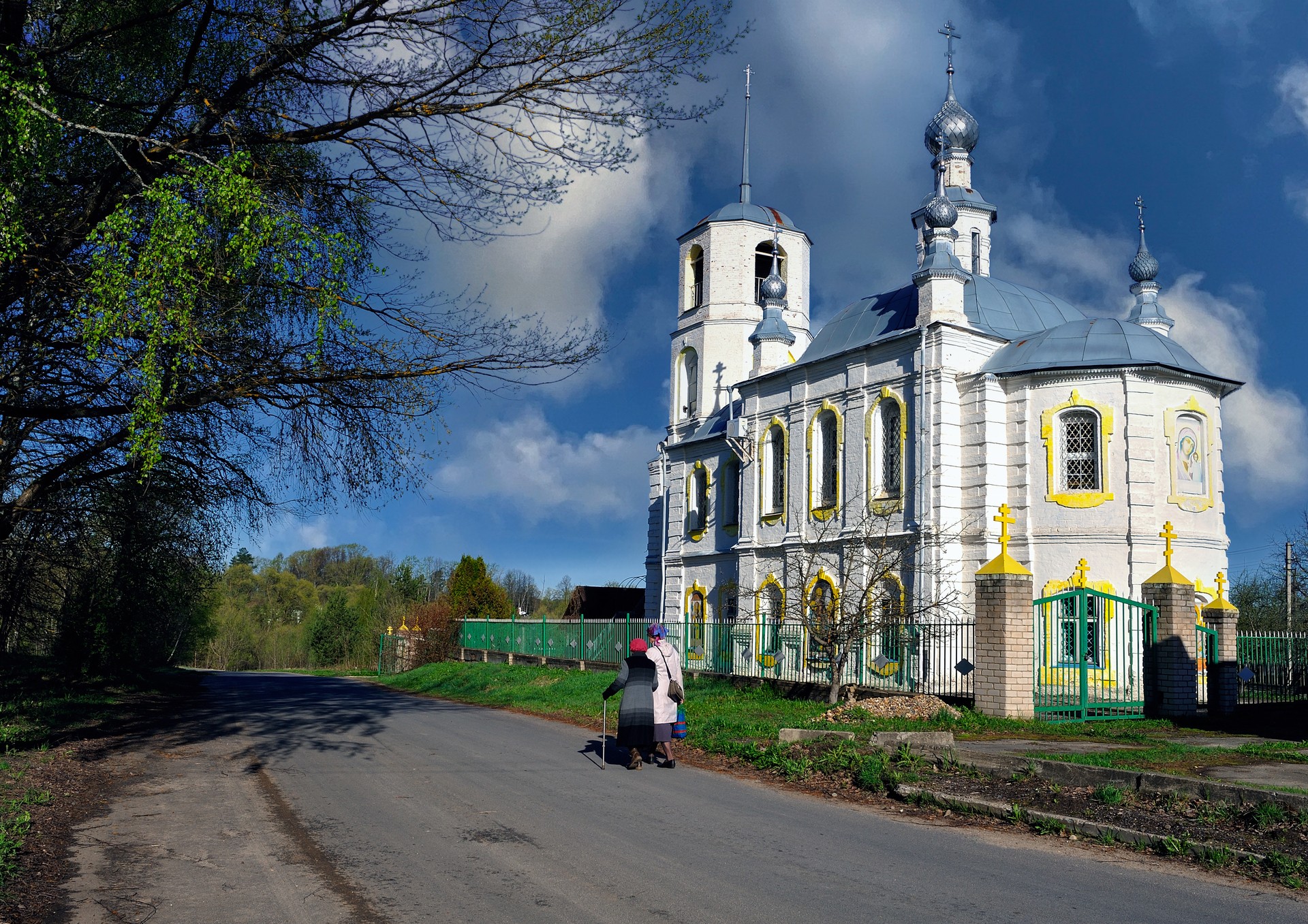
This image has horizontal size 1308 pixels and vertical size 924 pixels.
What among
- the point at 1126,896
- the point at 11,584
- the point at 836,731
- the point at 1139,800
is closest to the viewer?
the point at 1126,896

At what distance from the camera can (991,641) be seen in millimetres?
16156

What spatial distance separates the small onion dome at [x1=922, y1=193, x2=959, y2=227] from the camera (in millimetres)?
27125

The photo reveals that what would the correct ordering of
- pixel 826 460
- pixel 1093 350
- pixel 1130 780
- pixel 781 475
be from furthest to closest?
pixel 781 475 < pixel 826 460 < pixel 1093 350 < pixel 1130 780

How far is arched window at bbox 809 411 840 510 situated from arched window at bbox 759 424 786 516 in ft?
5.46

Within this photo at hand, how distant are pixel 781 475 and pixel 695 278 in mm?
11493

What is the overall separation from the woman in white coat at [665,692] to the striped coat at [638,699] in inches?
3.9

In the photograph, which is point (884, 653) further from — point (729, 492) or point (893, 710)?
point (729, 492)

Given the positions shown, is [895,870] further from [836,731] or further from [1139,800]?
[836,731]

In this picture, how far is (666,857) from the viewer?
285 inches

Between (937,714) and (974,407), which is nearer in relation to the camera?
(937,714)

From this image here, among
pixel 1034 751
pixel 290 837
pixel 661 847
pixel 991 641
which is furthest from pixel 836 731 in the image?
pixel 290 837

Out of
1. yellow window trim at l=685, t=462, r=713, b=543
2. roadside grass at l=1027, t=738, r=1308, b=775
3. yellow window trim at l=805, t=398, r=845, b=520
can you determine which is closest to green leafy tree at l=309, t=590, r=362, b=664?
yellow window trim at l=685, t=462, r=713, b=543

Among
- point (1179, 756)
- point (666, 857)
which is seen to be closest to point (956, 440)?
point (1179, 756)

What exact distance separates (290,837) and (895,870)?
430 centimetres
